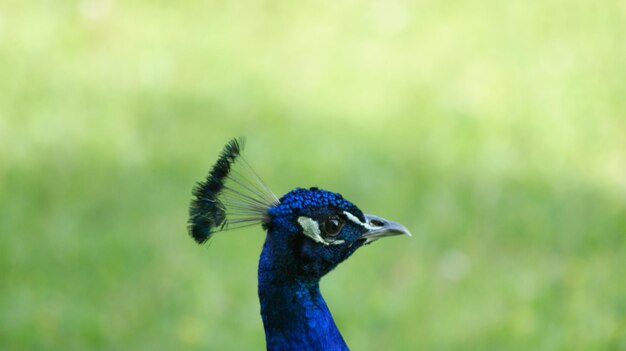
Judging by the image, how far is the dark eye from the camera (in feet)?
7.41

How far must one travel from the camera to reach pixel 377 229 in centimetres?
236

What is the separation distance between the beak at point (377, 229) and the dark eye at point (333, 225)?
0.24ft

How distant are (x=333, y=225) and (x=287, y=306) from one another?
0.65 feet

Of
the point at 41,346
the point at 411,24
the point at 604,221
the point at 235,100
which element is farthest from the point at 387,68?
the point at 41,346

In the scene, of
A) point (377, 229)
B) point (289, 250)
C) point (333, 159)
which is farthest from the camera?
point (333, 159)

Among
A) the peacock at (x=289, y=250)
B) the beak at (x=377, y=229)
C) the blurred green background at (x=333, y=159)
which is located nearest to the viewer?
the peacock at (x=289, y=250)

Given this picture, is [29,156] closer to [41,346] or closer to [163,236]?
[163,236]

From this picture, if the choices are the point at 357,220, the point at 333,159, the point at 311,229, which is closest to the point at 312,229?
the point at 311,229

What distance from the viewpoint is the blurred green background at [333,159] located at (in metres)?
3.87

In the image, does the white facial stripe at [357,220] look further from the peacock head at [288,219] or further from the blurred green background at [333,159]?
the blurred green background at [333,159]

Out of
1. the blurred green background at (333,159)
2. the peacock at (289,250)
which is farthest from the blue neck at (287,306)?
the blurred green background at (333,159)

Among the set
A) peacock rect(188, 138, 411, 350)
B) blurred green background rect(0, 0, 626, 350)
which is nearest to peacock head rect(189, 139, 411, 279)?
peacock rect(188, 138, 411, 350)

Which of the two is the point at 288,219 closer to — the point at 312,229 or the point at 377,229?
the point at 312,229

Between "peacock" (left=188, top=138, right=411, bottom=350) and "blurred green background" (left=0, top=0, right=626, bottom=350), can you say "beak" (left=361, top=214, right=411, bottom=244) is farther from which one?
"blurred green background" (left=0, top=0, right=626, bottom=350)
